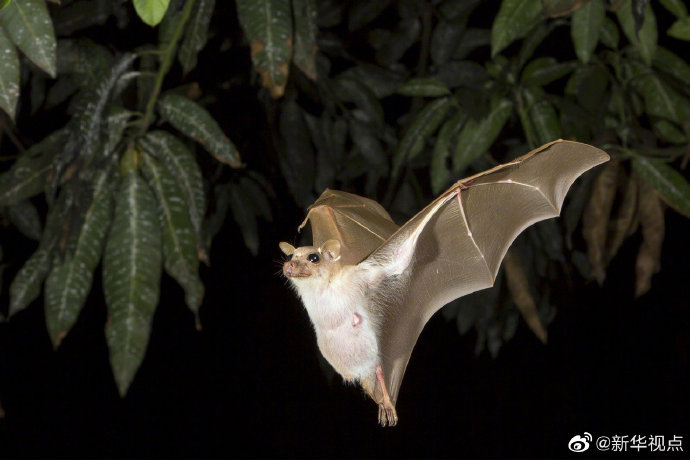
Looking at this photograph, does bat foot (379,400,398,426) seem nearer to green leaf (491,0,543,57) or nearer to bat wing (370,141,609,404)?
bat wing (370,141,609,404)

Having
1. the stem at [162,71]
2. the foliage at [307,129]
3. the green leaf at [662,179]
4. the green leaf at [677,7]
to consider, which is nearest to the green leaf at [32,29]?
the foliage at [307,129]

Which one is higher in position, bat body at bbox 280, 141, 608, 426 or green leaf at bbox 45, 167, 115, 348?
bat body at bbox 280, 141, 608, 426

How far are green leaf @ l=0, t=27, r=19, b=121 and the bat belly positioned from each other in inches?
23.0

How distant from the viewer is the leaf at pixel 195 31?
157 centimetres

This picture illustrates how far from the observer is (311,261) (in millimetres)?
549

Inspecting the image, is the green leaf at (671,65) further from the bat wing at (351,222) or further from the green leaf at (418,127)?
the bat wing at (351,222)

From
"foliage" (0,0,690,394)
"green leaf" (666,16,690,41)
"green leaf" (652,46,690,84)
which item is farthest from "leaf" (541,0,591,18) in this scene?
"green leaf" (652,46,690,84)

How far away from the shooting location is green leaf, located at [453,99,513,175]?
1670mm

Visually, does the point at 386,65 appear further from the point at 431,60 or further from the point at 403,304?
the point at 403,304

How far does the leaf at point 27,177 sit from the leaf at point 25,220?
0.74m

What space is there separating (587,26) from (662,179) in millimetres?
406

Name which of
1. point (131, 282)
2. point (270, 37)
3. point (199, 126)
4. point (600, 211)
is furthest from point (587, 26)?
point (131, 282)

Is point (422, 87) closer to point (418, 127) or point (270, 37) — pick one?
point (418, 127)

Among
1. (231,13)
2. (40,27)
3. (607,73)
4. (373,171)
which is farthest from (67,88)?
(607,73)
